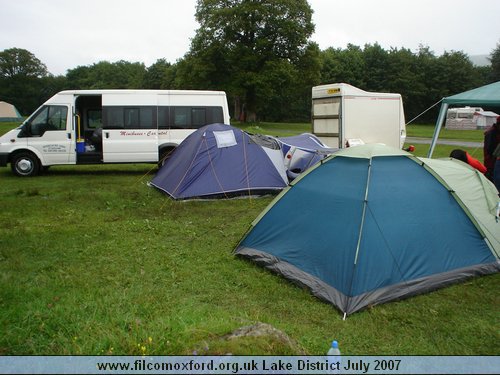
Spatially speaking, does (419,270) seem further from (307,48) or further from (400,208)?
(307,48)

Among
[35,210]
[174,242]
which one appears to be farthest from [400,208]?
[35,210]

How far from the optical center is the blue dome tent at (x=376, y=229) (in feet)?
14.2

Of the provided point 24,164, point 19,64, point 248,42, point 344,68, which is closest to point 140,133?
point 24,164

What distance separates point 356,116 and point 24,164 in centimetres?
1020

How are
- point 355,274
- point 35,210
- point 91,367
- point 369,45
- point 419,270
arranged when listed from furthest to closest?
1. point 369,45
2. point 35,210
3. point 419,270
4. point 355,274
5. point 91,367

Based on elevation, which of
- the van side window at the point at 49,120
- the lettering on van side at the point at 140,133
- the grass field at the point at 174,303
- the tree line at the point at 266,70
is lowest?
the grass field at the point at 174,303

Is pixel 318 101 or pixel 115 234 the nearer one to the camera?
pixel 115 234

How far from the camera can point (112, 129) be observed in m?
12.1

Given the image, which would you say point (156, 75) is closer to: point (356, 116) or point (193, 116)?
point (193, 116)

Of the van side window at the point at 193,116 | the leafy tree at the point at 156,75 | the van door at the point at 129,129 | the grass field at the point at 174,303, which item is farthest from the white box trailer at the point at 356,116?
the leafy tree at the point at 156,75

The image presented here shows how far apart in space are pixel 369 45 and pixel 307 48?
2784 centimetres

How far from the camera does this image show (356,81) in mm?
52750

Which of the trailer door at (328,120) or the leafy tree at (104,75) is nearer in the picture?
the trailer door at (328,120)

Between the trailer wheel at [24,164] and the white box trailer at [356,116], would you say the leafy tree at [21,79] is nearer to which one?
the trailer wheel at [24,164]
